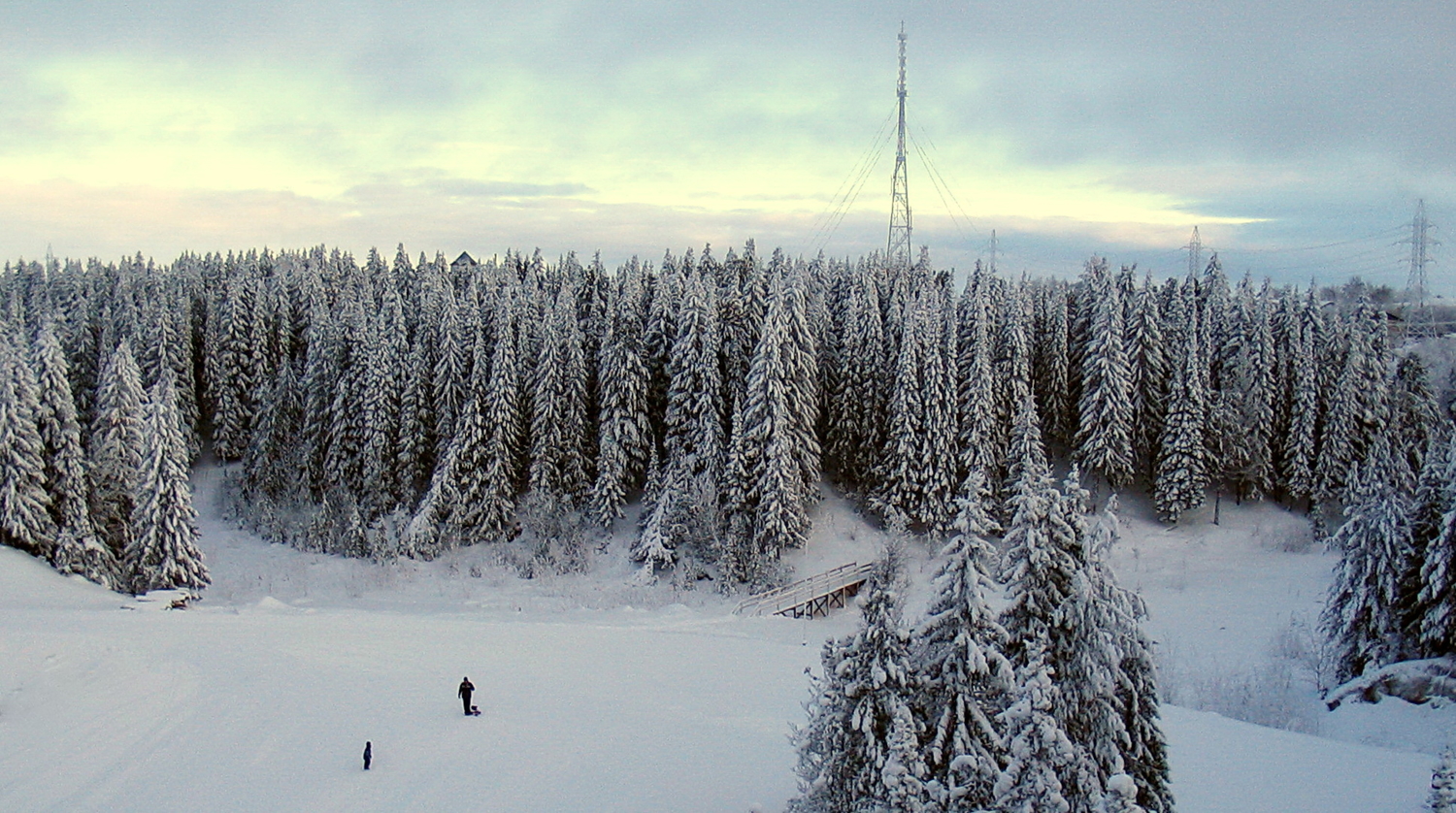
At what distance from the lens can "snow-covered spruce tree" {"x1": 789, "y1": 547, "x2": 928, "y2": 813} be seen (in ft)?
40.0

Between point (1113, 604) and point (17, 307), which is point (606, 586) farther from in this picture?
point (17, 307)

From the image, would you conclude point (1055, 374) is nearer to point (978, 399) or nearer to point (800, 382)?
point (978, 399)

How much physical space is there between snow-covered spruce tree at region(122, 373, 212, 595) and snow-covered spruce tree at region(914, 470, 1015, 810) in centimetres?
3738

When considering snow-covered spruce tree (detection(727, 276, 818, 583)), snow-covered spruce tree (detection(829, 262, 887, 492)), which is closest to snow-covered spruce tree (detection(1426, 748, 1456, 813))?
snow-covered spruce tree (detection(727, 276, 818, 583))

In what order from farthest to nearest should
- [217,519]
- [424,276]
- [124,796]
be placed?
[424,276], [217,519], [124,796]

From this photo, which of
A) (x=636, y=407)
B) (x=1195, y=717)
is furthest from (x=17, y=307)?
(x=1195, y=717)

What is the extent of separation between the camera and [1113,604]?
11914mm

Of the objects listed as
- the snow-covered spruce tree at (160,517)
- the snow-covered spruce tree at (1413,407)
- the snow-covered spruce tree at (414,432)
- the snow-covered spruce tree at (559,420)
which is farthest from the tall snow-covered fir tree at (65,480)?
the snow-covered spruce tree at (1413,407)

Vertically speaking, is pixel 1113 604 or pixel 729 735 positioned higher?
pixel 1113 604

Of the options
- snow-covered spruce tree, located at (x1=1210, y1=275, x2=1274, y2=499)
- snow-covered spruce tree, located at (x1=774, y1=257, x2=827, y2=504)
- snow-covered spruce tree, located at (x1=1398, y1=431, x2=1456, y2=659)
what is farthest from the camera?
snow-covered spruce tree, located at (x1=1210, y1=275, x2=1274, y2=499)

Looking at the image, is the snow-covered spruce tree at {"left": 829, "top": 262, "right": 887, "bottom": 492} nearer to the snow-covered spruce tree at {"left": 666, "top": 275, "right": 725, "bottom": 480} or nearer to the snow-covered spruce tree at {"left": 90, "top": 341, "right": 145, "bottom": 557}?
the snow-covered spruce tree at {"left": 666, "top": 275, "right": 725, "bottom": 480}

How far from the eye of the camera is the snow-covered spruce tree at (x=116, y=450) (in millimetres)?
40781

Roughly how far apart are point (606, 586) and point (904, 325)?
21.4m

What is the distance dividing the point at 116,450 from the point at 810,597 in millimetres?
32517
